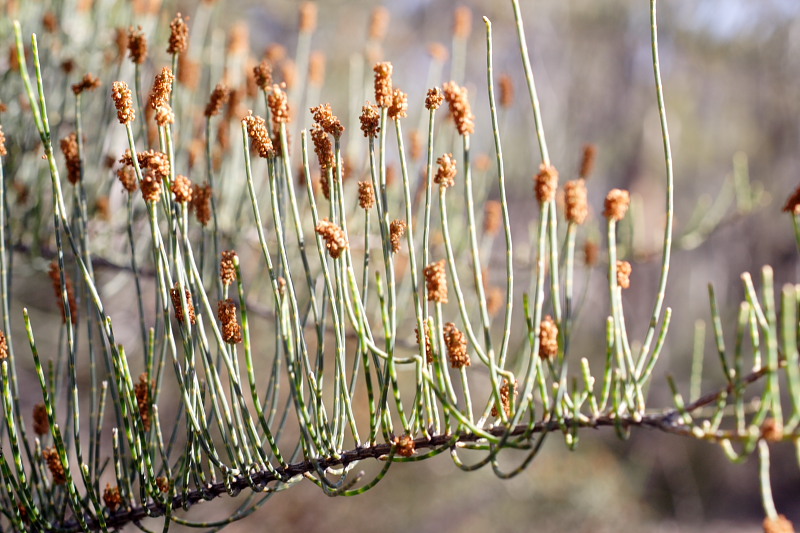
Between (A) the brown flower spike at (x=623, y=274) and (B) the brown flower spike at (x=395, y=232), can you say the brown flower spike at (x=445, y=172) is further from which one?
(A) the brown flower spike at (x=623, y=274)

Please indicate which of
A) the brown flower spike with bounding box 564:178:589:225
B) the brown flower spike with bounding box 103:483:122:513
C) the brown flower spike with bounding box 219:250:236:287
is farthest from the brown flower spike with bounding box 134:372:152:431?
the brown flower spike with bounding box 564:178:589:225

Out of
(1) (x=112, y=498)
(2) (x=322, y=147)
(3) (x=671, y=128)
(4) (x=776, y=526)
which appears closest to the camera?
(4) (x=776, y=526)

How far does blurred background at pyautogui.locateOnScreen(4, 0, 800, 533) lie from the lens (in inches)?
249

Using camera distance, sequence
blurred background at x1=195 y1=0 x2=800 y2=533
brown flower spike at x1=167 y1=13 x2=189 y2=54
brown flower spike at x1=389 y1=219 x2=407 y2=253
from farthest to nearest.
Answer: blurred background at x1=195 y1=0 x2=800 y2=533
brown flower spike at x1=167 y1=13 x2=189 y2=54
brown flower spike at x1=389 y1=219 x2=407 y2=253

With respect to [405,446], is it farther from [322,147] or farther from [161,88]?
[161,88]

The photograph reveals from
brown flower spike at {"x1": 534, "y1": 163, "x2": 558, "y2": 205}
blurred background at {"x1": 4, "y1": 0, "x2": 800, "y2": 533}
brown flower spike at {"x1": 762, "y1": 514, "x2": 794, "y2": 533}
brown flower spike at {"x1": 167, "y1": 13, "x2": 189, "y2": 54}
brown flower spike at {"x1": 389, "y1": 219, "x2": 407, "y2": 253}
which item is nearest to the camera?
brown flower spike at {"x1": 762, "y1": 514, "x2": 794, "y2": 533}

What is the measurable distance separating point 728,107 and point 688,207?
4.03ft

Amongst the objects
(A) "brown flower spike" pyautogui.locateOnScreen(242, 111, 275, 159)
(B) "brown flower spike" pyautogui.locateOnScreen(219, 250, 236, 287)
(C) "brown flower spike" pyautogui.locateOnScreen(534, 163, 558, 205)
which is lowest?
(B) "brown flower spike" pyautogui.locateOnScreen(219, 250, 236, 287)

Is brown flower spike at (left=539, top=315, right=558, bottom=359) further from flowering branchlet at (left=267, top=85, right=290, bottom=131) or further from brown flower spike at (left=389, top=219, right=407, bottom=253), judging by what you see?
flowering branchlet at (left=267, top=85, right=290, bottom=131)

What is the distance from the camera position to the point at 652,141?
310 inches

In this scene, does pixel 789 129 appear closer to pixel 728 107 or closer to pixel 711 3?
pixel 728 107

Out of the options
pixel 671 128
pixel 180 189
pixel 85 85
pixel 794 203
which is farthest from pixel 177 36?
pixel 671 128

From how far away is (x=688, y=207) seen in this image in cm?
847

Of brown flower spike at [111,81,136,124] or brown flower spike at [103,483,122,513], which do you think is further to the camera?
brown flower spike at [103,483,122,513]
